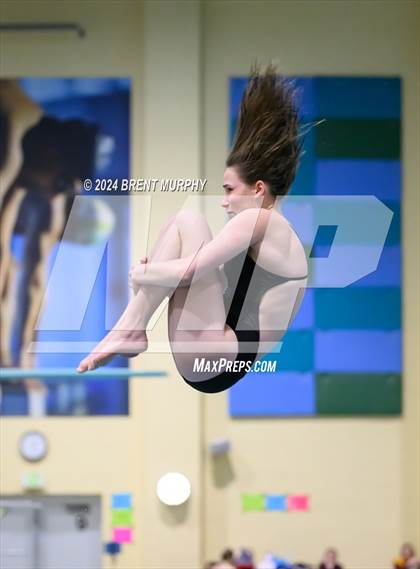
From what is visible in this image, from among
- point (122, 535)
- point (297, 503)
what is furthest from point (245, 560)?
point (122, 535)

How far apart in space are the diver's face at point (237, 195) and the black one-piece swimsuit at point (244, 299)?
23 cm

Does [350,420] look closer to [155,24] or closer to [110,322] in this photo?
[155,24]

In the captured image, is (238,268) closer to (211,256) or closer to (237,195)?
(211,256)

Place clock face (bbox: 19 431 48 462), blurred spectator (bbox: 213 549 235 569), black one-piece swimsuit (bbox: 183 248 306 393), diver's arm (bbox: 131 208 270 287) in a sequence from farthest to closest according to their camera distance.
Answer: clock face (bbox: 19 431 48 462), blurred spectator (bbox: 213 549 235 569), black one-piece swimsuit (bbox: 183 248 306 393), diver's arm (bbox: 131 208 270 287)

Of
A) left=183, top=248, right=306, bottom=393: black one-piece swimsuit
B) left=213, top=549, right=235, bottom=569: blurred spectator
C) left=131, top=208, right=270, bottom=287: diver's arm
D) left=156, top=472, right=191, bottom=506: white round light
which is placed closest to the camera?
left=131, top=208, right=270, bottom=287: diver's arm

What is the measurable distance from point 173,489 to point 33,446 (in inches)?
47.0

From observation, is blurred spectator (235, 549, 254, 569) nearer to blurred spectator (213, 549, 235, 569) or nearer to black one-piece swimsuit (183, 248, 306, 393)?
blurred spectator (213, 549, 235, 569)

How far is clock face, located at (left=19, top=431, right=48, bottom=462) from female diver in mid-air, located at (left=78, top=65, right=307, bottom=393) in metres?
4.29

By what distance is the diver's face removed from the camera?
186 inches

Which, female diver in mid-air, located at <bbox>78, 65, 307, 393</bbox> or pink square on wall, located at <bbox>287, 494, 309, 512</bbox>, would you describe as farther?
pink square on wall, located at <bbox>287, 494, 309, 512</bbox>

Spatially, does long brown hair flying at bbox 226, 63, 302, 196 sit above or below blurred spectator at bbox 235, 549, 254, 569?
above

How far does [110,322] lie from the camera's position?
4.79 m

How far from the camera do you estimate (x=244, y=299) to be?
4.73m

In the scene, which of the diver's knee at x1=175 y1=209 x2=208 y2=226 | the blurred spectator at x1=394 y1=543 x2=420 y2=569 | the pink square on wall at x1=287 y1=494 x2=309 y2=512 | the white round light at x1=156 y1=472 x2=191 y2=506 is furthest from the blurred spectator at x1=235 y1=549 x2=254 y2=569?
the diver's knee at x1=175 y1=209 x2=208 y2=226
